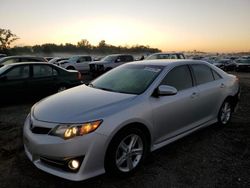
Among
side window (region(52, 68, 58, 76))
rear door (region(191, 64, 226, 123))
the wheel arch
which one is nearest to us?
the wheel arch

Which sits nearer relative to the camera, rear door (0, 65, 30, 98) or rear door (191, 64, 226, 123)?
rear door (191, 64, 226, 123)

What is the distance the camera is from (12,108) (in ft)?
24.5

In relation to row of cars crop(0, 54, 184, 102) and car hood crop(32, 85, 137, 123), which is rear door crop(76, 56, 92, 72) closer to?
row of cars crop(0, 54, 184, 102)

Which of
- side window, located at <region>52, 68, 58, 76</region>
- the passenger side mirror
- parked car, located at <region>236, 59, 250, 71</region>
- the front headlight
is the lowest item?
parked car, located at <region>236, 59, 250, 71</region>

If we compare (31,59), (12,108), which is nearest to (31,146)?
(12,108)

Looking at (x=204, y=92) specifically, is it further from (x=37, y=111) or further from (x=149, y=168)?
(x=37, y=111)

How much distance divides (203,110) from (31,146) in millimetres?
3101

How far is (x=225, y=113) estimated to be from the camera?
5.59m

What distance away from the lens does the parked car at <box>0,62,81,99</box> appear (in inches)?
299

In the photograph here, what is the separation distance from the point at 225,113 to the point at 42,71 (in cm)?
586

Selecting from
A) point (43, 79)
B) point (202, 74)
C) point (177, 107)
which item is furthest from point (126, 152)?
point (43, 79)

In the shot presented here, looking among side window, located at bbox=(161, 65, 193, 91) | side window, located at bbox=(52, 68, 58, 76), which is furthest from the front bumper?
side window, located at bbox=(52, 68, 58, 76)

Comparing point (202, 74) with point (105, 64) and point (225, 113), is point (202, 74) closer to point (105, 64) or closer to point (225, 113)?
point (225, 113)

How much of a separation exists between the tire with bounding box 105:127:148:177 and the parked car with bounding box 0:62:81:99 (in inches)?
217
